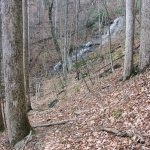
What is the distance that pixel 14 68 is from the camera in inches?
325

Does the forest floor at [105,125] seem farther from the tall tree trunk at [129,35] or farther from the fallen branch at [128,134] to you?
the tall tree trunk at [129,35]

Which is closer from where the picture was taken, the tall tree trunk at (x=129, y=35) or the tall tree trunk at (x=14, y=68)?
the tall tree trunk at (x=14, y=68)

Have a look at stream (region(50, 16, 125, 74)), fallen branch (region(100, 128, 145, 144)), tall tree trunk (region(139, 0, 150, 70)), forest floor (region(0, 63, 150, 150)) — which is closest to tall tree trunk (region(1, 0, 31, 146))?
forest floor (region(0, 63, 150, 150))

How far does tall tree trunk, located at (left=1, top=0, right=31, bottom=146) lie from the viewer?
8062 mm

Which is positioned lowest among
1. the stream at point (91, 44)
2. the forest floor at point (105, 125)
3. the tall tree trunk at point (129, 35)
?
the stream at point (91, 44)

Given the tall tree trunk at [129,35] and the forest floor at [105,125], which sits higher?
the tall tree trunk at [129,35]

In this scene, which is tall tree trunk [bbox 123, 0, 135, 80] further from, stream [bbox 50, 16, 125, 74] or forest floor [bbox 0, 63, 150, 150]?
stream [bbox 50, 16, 125, 74]

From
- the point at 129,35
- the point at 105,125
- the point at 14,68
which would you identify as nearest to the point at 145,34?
the point at 129,35

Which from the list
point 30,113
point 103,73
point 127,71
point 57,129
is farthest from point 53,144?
point 103,73

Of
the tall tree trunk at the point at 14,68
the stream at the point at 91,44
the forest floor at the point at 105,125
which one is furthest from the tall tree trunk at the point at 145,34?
the stream at the point at 91,44

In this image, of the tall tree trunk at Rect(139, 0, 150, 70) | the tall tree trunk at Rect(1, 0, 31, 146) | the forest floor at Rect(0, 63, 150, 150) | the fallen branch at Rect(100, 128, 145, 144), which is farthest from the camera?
the tall tree trunk at Rect(139, 0, 150, 70)

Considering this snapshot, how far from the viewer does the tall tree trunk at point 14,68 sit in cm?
806

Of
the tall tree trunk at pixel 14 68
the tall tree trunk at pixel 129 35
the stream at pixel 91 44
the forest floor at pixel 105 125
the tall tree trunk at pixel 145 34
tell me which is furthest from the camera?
the stream at pixel 91 44

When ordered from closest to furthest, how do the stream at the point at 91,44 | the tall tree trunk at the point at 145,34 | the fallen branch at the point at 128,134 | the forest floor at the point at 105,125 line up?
the fallen branch at the point at 128,134
the forest floor at the point at 105,125
the tall tree trunk at the point at 145,34
the stream at the point at 91,44
